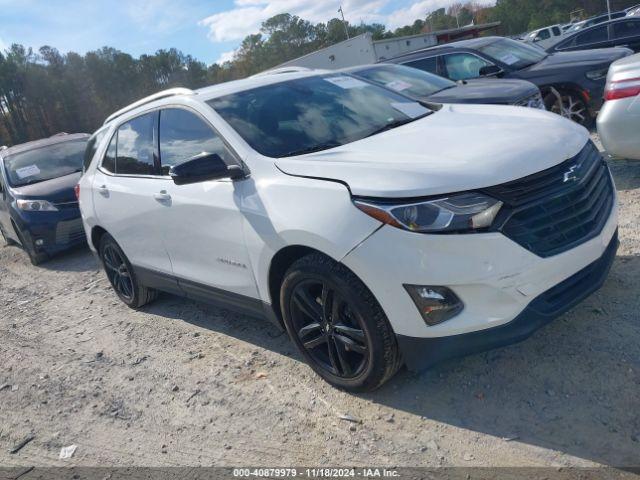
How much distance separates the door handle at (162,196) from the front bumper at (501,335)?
204cm

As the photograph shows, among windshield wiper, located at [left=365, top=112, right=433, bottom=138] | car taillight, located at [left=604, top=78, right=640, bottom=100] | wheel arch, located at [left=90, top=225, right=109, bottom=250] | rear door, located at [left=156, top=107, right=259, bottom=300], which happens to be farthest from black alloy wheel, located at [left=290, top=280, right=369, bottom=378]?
car taillight, located at [left=604, top=78, right=640, bottom=100]

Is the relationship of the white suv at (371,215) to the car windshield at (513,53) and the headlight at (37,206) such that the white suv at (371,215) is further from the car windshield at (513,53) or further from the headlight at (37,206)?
the car windshield at (513,53)

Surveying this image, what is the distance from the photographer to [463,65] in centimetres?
927

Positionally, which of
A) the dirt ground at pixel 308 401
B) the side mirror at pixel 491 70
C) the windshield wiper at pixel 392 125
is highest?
the windshield wiper at pixel 392 125

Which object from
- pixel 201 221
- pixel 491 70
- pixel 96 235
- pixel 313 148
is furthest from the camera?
pixel 491 70

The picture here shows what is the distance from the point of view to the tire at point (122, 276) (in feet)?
17.2

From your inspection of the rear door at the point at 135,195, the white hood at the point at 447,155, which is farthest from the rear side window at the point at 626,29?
the rear door at the point at 135,195

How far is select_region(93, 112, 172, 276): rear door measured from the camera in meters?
4.35

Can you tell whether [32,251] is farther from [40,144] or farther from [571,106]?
[571,106]

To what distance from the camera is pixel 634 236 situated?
4547 millimetres

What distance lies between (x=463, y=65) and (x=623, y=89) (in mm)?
4472

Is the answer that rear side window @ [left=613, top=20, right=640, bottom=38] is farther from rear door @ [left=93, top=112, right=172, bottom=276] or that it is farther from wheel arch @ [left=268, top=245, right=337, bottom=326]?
wheel arch @ [left=268, top=245, right=337, bottom=326]

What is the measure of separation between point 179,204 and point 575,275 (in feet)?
8.25

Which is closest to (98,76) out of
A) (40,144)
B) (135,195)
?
(40,144)
